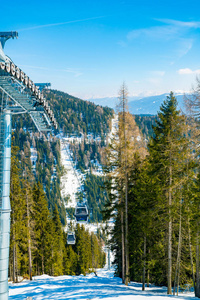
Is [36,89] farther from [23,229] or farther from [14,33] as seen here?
[23,229]

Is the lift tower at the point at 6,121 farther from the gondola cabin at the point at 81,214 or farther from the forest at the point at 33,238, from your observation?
the gondola cabin at the point at 81,214

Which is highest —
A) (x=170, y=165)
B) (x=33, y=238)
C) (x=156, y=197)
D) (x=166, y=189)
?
(x=170, y=165)

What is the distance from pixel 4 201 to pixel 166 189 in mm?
9690

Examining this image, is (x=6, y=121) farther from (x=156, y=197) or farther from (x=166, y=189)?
(x=156, y=197)

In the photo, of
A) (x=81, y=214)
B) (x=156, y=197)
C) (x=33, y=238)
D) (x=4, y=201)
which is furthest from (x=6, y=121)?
(x=81, y=214)

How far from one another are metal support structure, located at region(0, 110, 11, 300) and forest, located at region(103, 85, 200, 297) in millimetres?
8829

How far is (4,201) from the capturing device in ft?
35.7

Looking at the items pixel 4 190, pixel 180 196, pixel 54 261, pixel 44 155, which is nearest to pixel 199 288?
pixel 180 196

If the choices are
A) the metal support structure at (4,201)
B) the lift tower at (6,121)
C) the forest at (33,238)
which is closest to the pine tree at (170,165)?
the lift tower at (6,121)

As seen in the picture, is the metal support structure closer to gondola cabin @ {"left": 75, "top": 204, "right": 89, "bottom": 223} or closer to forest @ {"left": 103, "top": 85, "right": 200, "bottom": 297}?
forest @ {"left": 103, "top": 85, "right": 200, "bottom": 297}

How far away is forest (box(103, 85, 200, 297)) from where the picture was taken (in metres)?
15.6

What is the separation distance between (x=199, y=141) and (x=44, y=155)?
188 m

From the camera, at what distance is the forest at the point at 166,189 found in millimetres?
15594

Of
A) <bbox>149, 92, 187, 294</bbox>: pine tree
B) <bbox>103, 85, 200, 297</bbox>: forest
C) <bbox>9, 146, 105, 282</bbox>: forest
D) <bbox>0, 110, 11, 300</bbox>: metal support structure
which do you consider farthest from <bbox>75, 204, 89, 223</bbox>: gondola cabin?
<bbox>0, 110, 11, 300</bbox>: metal support structure
